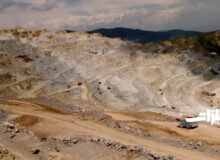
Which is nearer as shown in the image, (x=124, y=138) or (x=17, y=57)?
(x=124, y=138)

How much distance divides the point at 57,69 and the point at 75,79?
34.9 feet

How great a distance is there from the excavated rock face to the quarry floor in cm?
1682

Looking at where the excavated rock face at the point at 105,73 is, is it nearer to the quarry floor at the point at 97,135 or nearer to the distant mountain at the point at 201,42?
the quarry floor at the point at 97,135

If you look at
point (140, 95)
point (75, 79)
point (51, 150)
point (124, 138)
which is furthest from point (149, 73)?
point (51, 150)

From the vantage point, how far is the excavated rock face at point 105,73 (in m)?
60.3

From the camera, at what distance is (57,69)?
256 feet

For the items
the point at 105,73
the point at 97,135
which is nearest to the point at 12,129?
the point at 97,135

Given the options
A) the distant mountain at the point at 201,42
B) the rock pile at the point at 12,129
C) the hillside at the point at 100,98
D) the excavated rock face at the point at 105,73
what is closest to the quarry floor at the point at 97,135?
the hillside at the point at 100,98

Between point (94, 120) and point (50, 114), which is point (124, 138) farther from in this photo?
point (50, 114)

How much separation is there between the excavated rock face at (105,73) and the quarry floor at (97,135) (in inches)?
662

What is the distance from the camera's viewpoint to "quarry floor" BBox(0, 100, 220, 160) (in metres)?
23.0

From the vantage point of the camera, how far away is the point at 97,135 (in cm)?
2855

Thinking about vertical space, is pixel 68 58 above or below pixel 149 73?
above

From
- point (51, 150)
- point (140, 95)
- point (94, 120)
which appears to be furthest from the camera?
point (140, 95)
